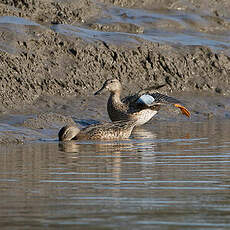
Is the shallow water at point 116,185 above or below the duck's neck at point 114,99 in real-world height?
above

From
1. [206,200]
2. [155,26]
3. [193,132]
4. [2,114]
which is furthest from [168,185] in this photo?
[155,26]

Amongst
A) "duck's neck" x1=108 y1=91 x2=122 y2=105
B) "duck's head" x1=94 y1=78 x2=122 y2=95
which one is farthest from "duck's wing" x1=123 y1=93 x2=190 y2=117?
"duck's head" x1=94 y1=78 x2=122 y2=95

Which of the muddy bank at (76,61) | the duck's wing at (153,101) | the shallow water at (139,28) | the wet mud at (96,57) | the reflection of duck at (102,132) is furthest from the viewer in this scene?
the shallow water at (139,28)

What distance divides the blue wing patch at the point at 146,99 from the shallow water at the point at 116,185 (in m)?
3.41

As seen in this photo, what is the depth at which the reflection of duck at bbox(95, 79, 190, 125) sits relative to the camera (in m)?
14.7

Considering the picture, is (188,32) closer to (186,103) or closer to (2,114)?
(186,103)

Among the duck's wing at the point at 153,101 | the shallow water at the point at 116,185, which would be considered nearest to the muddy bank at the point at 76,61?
the duck's wing at the point at 153,101

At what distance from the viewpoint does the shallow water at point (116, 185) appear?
5492mm

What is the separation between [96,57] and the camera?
17.3 meters

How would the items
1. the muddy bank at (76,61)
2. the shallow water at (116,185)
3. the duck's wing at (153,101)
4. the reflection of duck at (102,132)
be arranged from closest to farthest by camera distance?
the shallow water at (116,185) → the reflection of duck at (102,132) → the duck's wing at (153,101) → the muddy bank at (76,61)

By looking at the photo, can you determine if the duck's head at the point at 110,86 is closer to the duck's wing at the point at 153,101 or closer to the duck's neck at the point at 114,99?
the duck's neck at the point at 114,99

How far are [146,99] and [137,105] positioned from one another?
0.25 m

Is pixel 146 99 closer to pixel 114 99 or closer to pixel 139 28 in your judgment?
pixel 114 99

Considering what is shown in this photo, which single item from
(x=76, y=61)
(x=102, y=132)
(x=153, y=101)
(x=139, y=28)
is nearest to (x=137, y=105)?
(x=153, y=101)
